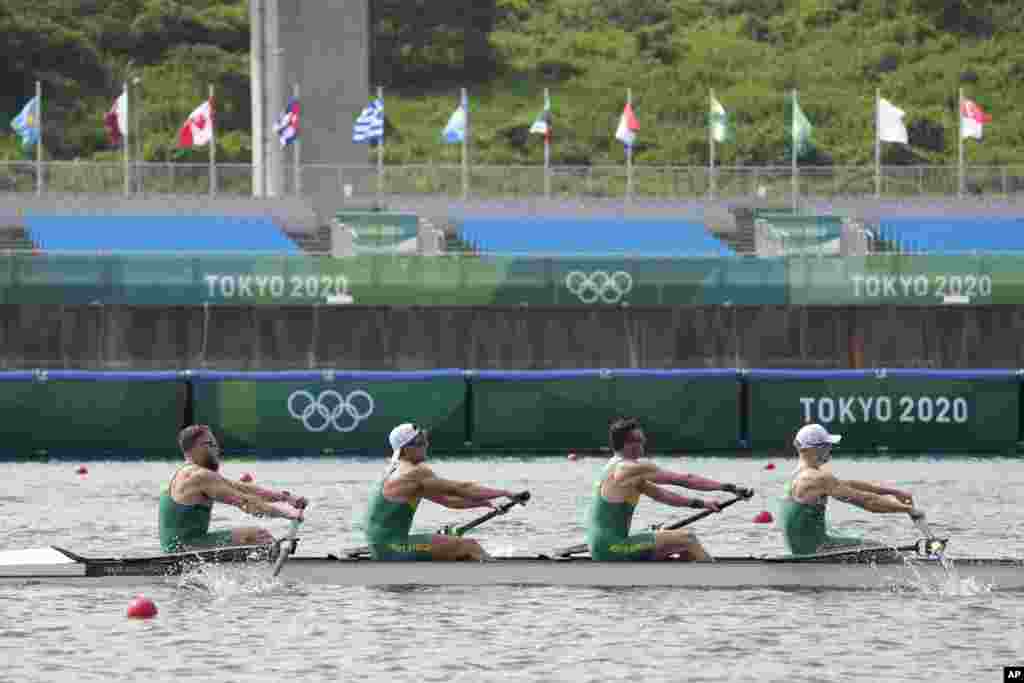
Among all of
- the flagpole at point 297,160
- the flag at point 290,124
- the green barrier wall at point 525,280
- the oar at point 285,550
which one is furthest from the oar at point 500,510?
the flagpole at point 297,160

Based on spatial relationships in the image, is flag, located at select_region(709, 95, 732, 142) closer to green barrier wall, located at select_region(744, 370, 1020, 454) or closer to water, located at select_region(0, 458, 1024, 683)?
green barrier wall, located at select_region(744, 370, 1020, 454)

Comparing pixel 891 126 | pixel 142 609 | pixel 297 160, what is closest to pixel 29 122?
pixel 297 160

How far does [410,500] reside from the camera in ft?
72.4

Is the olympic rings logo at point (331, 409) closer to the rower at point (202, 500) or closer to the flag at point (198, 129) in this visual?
the rower at point (202, 500)

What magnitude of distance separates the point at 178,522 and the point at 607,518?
4.06 metres

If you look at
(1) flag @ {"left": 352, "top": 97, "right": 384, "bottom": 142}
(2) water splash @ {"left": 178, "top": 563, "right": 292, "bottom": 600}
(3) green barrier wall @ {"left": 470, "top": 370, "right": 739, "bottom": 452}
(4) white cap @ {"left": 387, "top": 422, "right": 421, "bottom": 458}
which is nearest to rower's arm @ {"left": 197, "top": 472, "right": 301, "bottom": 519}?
(2) water splash @ {"left": 178, "top": 563, "right": 292, "bottom": 600}

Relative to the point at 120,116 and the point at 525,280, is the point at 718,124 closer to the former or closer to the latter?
the point at 120,116

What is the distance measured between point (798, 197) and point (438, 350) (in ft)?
77.4

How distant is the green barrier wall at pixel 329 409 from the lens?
116ft

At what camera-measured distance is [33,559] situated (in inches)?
882

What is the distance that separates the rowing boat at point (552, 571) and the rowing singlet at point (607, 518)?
0.25m

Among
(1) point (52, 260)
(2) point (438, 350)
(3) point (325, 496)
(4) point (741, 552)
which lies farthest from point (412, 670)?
(1) point (52, 260)

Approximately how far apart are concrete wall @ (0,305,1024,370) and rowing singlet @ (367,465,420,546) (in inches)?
731

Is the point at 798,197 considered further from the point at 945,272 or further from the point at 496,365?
the point at 496,365
